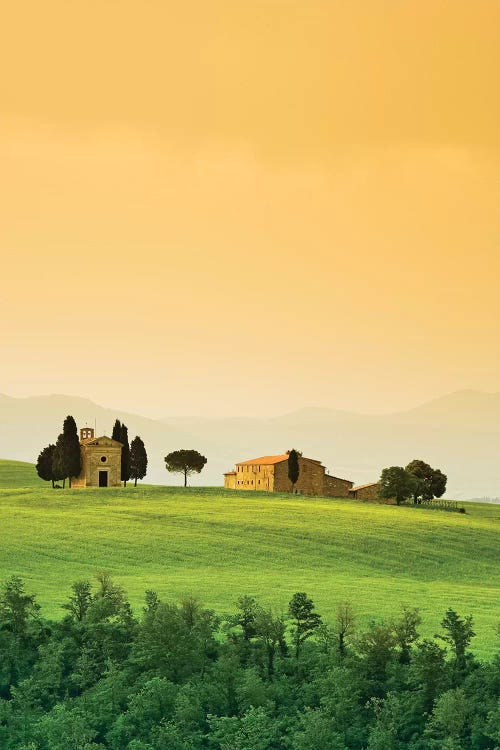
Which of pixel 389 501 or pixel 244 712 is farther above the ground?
pixel 389 501

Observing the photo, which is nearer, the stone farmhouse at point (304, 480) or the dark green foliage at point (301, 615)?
the dark green foliage at point (301, 615)

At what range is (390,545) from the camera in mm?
80938

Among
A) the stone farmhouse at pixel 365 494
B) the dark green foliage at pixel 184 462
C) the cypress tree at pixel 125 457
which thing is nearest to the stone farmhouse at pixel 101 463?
the cypress tree at pixel 125 457

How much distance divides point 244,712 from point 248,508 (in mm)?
62914

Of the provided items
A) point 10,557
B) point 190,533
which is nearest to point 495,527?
point 190,533

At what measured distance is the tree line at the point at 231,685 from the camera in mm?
34156

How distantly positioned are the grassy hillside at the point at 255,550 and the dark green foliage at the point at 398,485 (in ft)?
32.9

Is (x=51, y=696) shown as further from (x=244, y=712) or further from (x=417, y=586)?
(x=417, y=586)

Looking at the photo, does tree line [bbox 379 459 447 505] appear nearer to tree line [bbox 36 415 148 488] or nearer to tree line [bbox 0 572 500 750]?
tree line [bbox 36 415 148 488]

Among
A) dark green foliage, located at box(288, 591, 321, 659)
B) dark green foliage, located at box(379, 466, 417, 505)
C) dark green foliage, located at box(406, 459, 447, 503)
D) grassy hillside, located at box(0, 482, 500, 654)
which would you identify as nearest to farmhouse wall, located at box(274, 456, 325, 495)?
dark green foliage, located at box(379, 466, 417, 505)

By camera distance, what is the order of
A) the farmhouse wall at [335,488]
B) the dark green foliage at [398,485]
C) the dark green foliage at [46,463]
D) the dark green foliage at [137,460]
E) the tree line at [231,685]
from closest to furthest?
the tree line at [231,685], the dark green foliage at [398,485], the dark green foliage at [137,460], the dark green foliage at [46,463], the farmhouse wall at [335,488]

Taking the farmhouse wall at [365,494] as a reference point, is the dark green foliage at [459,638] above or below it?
below

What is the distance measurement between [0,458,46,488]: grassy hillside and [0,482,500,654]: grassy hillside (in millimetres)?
24908

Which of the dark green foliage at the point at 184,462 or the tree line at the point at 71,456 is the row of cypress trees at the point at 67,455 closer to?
the tree line at the point at 71,456
